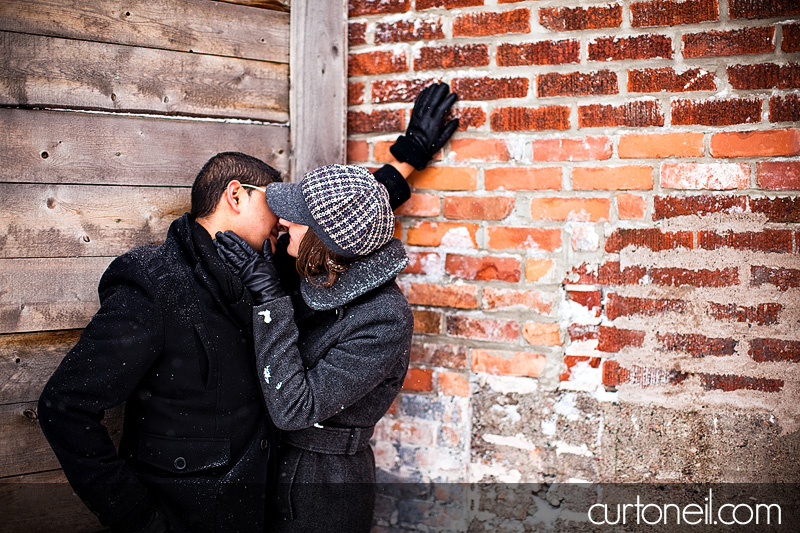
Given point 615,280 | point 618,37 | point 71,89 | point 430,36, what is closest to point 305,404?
point 615,280

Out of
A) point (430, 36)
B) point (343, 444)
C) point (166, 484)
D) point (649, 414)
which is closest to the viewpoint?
point (166, 484)

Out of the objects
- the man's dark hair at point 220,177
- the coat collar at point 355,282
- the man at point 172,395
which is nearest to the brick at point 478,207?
the coat collar at point 355,282

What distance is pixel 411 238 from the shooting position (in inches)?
90.7

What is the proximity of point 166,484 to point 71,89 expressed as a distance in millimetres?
1334

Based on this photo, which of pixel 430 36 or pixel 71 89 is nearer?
pixel 71 89

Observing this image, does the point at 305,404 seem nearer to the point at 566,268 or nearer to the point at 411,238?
the point at 411,238

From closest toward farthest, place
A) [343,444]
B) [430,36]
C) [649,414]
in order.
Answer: [343,444] < [649,414] < [430,36]

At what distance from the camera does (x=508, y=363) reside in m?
2.18

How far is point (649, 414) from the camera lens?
2.04m

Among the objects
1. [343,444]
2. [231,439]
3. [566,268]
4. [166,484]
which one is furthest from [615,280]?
[166,484]

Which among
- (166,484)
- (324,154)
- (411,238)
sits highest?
(324,154)

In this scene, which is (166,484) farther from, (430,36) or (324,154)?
(430,36)

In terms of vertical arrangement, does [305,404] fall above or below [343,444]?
above

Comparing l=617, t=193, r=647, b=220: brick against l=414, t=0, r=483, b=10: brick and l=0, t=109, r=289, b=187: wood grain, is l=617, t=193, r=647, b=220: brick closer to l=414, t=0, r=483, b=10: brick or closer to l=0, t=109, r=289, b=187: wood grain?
l=414, t=0, r=483, b=10: brick
